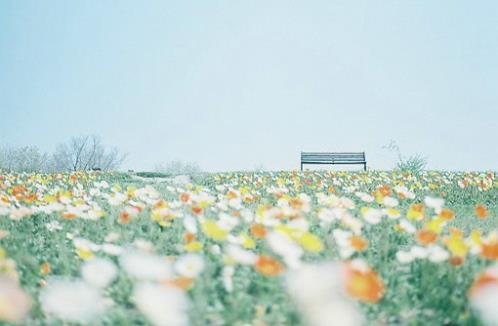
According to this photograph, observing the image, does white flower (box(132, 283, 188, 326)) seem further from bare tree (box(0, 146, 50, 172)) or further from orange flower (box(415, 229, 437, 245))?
bare tree (box(0, 146, 50, 172))

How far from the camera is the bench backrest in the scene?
65.1 feet

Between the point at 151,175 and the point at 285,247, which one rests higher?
the point at 151,175

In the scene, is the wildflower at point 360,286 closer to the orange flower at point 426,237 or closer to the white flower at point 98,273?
the orange flower at point 426,237

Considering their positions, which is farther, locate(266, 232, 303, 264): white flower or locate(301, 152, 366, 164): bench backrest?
locate(301, 152, 366, 164): bench backrest

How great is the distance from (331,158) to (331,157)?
0.16 ft

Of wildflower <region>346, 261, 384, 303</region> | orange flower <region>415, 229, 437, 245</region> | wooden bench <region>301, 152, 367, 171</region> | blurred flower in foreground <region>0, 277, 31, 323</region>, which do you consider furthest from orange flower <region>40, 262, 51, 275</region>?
wooden bench <region>301, 152, 367, 171</region>

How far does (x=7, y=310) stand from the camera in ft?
5.37

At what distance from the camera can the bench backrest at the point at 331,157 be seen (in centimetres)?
1983

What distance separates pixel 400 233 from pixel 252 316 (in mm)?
2133

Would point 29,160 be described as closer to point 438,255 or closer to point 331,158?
point 331,158

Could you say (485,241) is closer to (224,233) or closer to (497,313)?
(497,313)

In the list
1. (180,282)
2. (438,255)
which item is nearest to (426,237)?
(438,255)

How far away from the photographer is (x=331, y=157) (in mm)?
20031

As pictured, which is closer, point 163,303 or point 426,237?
point 163,303
